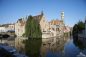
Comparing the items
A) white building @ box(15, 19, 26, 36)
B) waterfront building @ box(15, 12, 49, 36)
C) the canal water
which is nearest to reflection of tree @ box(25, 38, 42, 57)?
the canal water

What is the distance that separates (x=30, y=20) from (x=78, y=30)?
9.03 meters

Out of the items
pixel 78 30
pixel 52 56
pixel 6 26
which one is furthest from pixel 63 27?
pixel 52 56

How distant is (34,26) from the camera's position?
70.8 feet

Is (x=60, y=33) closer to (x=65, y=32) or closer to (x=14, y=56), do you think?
(x=65, y=32)

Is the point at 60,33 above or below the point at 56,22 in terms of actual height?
below

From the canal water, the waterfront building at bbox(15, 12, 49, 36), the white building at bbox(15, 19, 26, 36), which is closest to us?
the canal water

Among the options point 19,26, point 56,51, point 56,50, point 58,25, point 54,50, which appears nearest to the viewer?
point 56,51

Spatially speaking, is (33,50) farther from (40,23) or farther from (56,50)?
(40,23)

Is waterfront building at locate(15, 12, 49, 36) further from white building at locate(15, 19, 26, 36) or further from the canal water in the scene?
the canal water

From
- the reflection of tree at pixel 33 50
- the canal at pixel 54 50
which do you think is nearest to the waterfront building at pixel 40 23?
the canal at pixel 54 50

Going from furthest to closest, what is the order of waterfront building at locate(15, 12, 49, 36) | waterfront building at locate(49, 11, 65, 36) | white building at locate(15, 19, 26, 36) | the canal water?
waterfront building at locate(49, 11, 65, 36), waterfront building at locate(15, 12, 49, 36), white building at locate(15, 19, 26, 36), the canal water

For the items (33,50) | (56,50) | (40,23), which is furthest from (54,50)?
(40,23)

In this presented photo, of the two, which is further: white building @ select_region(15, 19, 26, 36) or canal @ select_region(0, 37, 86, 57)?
white building @ select_region(15, 19, 26, 36)

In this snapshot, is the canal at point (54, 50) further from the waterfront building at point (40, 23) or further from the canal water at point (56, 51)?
the waterfront building at point (40, 23)
